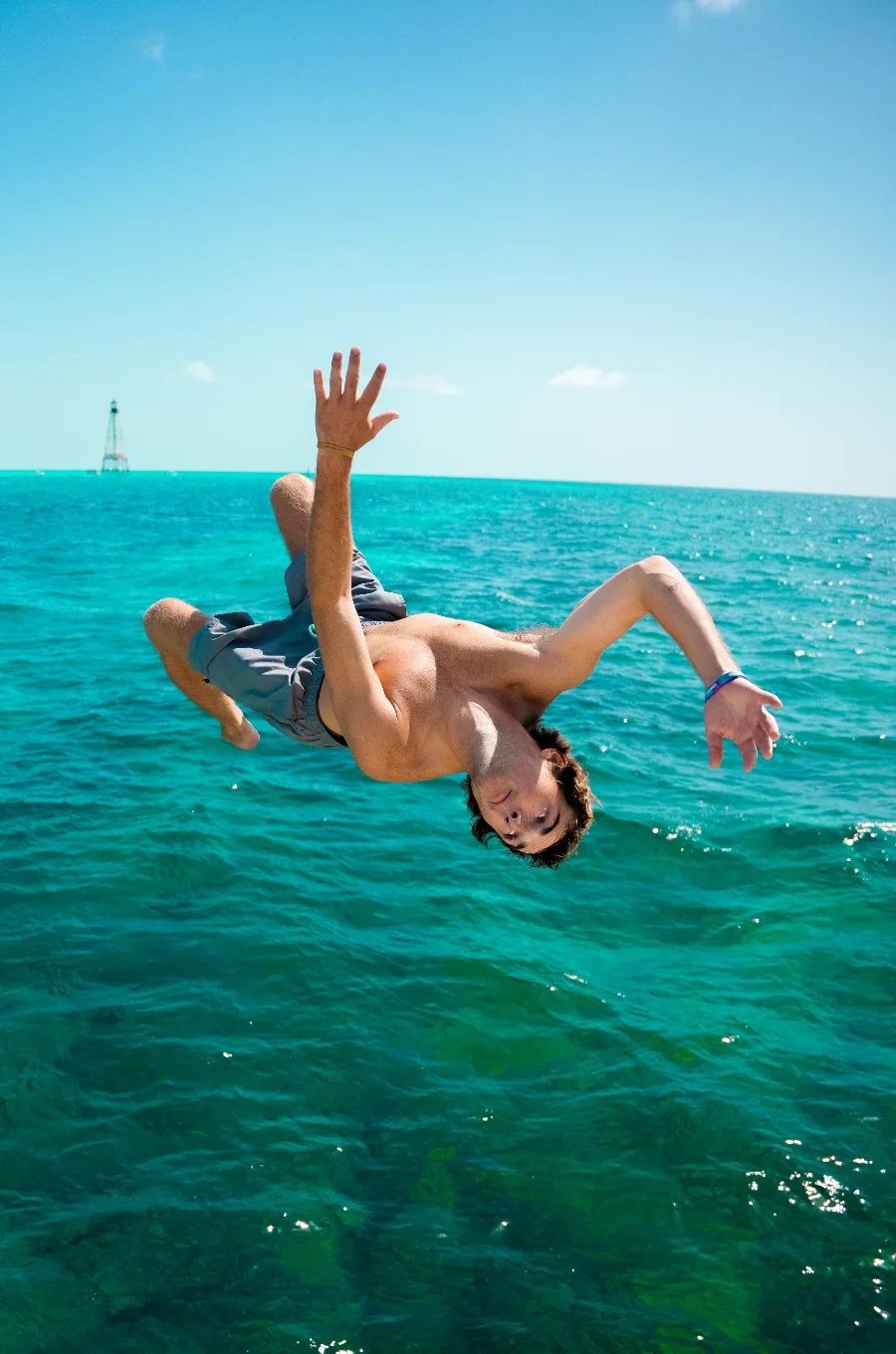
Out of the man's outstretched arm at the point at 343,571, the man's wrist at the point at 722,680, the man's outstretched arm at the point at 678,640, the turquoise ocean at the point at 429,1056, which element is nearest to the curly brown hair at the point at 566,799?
the man's outstretched arm at the point at 678,640

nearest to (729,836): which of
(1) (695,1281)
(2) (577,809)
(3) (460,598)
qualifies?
(1) (695,1281)

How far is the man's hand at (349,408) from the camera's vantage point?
12.1 feet

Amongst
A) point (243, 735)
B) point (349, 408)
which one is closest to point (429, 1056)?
point (243, 735)

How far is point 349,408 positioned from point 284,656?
6.60 feet

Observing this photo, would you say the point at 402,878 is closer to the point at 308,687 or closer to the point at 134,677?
the point at 308,687

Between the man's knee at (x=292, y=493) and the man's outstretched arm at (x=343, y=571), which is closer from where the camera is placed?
the man's outstretched arm at (x=343, y=571)

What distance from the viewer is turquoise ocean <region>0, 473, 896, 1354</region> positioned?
5094mm

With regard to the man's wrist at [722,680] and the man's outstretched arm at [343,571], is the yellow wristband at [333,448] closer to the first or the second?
the man's outstretched arm at [343,571]

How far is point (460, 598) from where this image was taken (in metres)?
25.3

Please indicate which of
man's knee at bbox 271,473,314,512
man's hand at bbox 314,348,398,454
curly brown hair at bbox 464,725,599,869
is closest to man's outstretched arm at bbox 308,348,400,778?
man's hand at bbox 314,348,398,454

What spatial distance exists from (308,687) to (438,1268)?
315 cm

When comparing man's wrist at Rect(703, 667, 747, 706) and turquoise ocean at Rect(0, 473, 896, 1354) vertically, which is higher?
man's wrist at Rect(703, 667, 747, 706)

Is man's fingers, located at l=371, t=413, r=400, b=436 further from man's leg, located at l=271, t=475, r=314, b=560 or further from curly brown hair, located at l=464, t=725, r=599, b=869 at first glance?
man's leg, located at l=271, t=475, r=314, b=560

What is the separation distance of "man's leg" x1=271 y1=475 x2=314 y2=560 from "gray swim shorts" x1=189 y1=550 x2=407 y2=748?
5.6 inches
